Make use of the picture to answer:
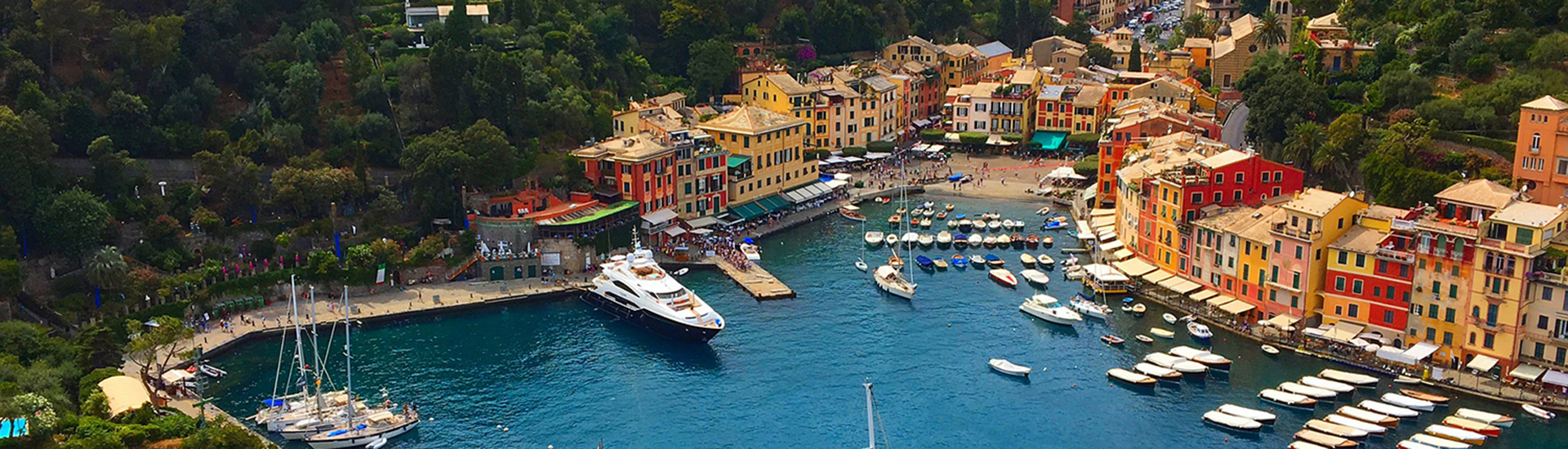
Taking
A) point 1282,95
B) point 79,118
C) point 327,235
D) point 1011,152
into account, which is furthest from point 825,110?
point 79,118

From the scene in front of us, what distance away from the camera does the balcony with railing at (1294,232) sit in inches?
3086

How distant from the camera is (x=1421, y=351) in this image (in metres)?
73.7

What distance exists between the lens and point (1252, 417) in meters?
68.6

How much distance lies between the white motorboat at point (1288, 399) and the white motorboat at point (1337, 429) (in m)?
2.17

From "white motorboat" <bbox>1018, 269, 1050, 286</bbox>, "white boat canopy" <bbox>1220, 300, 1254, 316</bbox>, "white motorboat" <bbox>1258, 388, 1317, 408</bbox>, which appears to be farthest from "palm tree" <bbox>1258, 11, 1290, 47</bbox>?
"white motorboat" <bbox>1258, 388, 1317, 408</bbox>

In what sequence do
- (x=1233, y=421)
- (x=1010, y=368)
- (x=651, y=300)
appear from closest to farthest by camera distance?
(x=1233, y=421) → (x=1010, y=368) → (x=651, y=300)

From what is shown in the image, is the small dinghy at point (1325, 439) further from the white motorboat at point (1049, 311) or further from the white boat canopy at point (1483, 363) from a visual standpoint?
the white motorboat at point (1049, 311)

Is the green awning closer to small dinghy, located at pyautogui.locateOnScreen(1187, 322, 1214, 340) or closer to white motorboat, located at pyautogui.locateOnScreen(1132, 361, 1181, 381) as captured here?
small dinghy, located at pyautogui.locateOnScreen(1187, 322, 1214, 340)

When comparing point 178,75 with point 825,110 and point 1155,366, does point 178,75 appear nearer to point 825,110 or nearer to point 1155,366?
point 825,110

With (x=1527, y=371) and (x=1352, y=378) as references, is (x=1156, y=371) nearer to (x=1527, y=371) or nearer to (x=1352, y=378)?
(x=1352, y=378)

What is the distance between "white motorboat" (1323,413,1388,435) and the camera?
66838 mm

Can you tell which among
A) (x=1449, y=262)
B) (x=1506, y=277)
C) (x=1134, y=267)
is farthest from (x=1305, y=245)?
(x=1134, y=267)

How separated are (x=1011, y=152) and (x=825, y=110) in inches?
721

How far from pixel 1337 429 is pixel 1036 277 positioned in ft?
93.0
